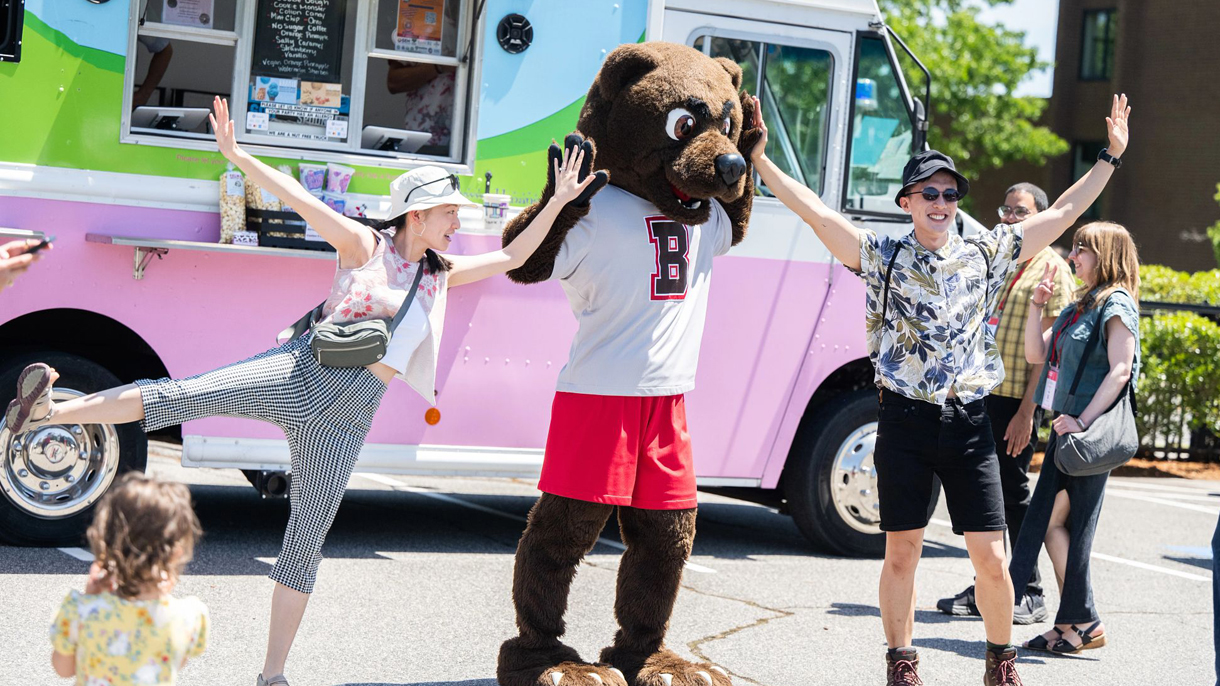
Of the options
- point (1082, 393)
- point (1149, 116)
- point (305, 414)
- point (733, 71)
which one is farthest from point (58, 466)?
point (1149, 116)

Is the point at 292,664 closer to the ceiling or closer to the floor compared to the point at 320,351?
closer to the floor

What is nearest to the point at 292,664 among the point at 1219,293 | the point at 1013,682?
the point at 1013,682

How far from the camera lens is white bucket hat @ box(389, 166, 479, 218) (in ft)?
14.2

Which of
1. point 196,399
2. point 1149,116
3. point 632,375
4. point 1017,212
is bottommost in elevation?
point 196,399

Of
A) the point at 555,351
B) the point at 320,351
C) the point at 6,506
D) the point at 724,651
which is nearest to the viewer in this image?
the point at 320,351

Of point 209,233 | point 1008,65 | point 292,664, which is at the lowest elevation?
point 292,664

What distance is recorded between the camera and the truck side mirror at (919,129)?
6867mm

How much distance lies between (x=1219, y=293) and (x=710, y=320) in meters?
8.16

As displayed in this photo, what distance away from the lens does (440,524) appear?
7594mm

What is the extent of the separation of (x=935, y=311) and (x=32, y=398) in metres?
2.80

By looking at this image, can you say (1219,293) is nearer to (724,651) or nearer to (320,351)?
(724,651)

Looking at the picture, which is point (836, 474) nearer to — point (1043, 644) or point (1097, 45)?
point (1043, 644)

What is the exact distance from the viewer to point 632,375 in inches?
175

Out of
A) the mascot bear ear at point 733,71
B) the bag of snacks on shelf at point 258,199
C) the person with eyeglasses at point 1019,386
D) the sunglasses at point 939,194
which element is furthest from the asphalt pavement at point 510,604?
the mascot bear ear at point 733,71
